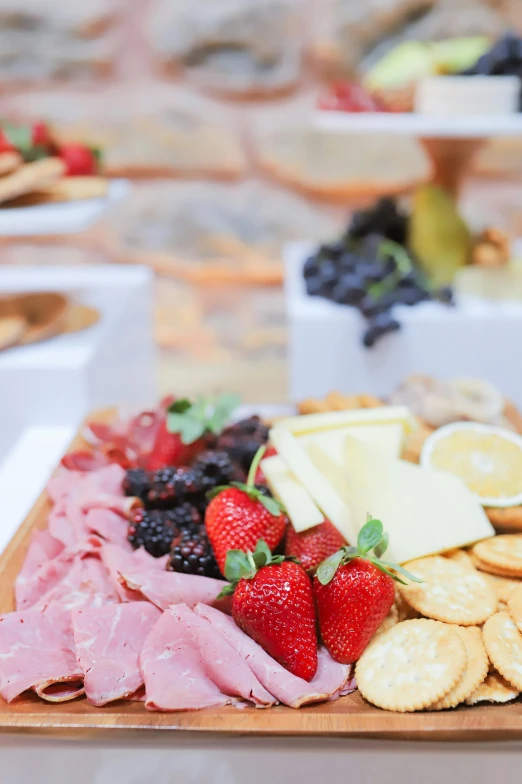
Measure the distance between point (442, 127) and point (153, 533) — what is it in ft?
3.15

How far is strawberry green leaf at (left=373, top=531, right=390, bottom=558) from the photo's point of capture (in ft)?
2.74

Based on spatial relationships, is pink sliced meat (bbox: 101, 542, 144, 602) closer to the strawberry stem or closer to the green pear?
the strawberry stem

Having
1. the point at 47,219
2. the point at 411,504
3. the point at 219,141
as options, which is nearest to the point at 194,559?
the point at 411,504

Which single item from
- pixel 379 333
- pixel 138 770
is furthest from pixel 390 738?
pixel 379 333

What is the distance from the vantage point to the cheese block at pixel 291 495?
0.88m

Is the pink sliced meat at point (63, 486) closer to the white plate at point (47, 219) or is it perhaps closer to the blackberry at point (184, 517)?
the blackberry at point (184, 517)

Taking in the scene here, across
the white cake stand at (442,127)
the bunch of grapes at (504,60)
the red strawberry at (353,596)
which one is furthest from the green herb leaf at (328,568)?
the bunch of grapes at (504,60)

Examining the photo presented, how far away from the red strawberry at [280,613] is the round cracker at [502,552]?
0.77 ft

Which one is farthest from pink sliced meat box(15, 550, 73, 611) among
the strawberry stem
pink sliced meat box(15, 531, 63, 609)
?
the strawberry stem

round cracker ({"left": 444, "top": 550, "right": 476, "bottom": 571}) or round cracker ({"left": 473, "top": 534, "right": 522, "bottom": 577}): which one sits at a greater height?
round cracker ({"left": 473, "top": 534, "right": 522, "bottom": 577})

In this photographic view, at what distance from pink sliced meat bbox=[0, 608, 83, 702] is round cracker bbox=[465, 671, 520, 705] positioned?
0.38 m

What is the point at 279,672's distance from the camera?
2.46 feet

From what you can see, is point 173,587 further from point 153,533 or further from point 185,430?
point 185,430

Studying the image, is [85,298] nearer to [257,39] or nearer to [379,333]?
[379,333]
